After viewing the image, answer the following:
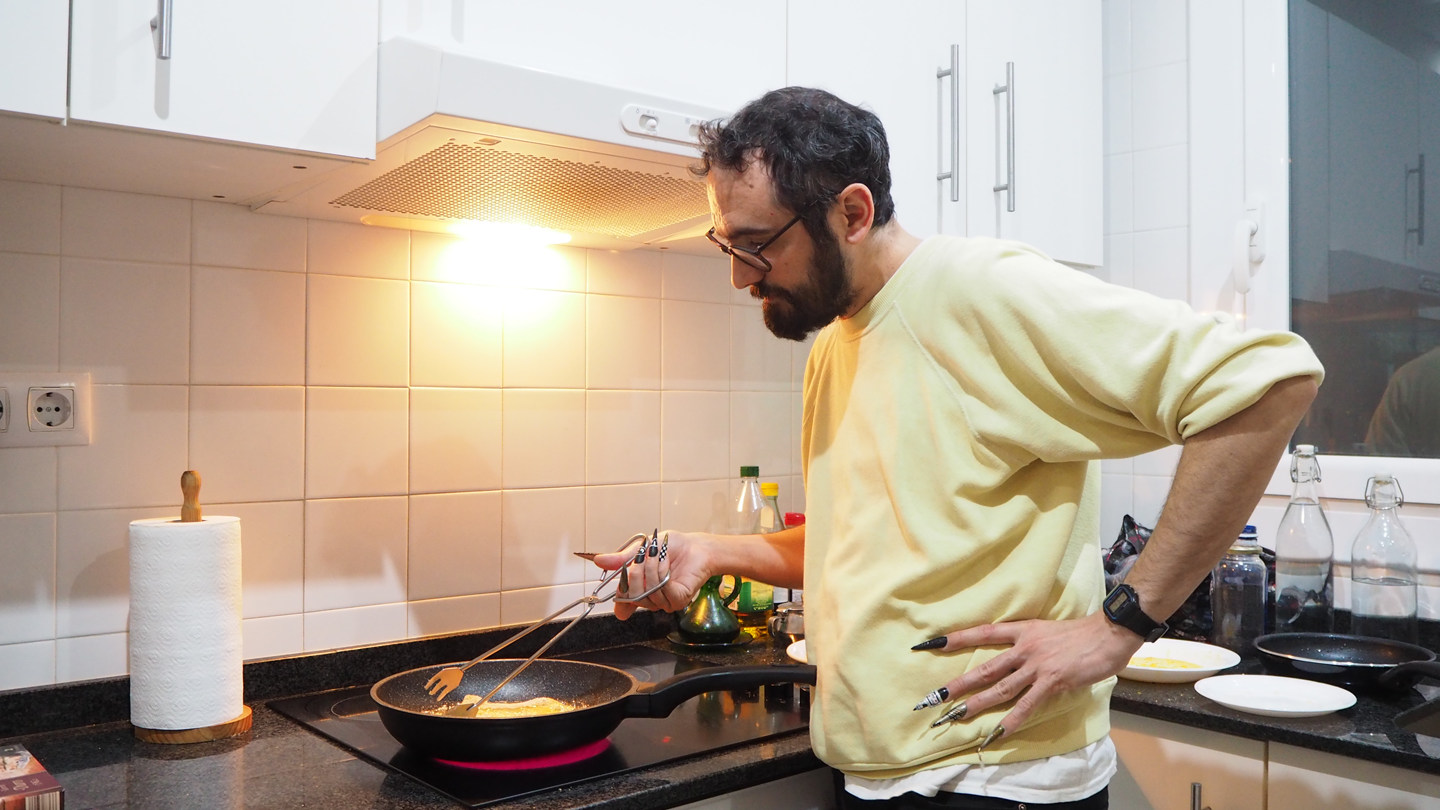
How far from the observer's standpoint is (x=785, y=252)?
1102 millimetres

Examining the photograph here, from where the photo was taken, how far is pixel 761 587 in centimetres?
192

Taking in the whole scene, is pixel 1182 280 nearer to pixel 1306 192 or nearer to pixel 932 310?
pixel 1306 192

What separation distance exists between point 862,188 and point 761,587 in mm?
1014

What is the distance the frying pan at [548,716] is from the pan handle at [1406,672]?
0.82 metres

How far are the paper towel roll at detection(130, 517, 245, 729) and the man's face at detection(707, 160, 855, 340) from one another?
0.74 meters

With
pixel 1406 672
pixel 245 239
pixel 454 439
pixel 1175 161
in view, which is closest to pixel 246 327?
pixel 245 239

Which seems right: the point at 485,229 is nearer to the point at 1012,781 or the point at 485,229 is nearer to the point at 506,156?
the point at 506,156

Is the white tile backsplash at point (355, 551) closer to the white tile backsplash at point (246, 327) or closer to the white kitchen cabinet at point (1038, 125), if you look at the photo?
the white tile backsplash at point (246, 327)

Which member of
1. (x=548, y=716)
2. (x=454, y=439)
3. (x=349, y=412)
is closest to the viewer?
(x=548, y=716)

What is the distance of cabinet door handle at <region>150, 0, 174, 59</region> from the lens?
3.35 ft

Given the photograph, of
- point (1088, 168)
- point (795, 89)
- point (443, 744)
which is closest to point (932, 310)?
point (795, 89)

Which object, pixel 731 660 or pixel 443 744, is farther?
pixel 731 660

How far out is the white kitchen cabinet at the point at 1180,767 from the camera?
4.53 ft

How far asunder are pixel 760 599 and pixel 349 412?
2.64 ft
